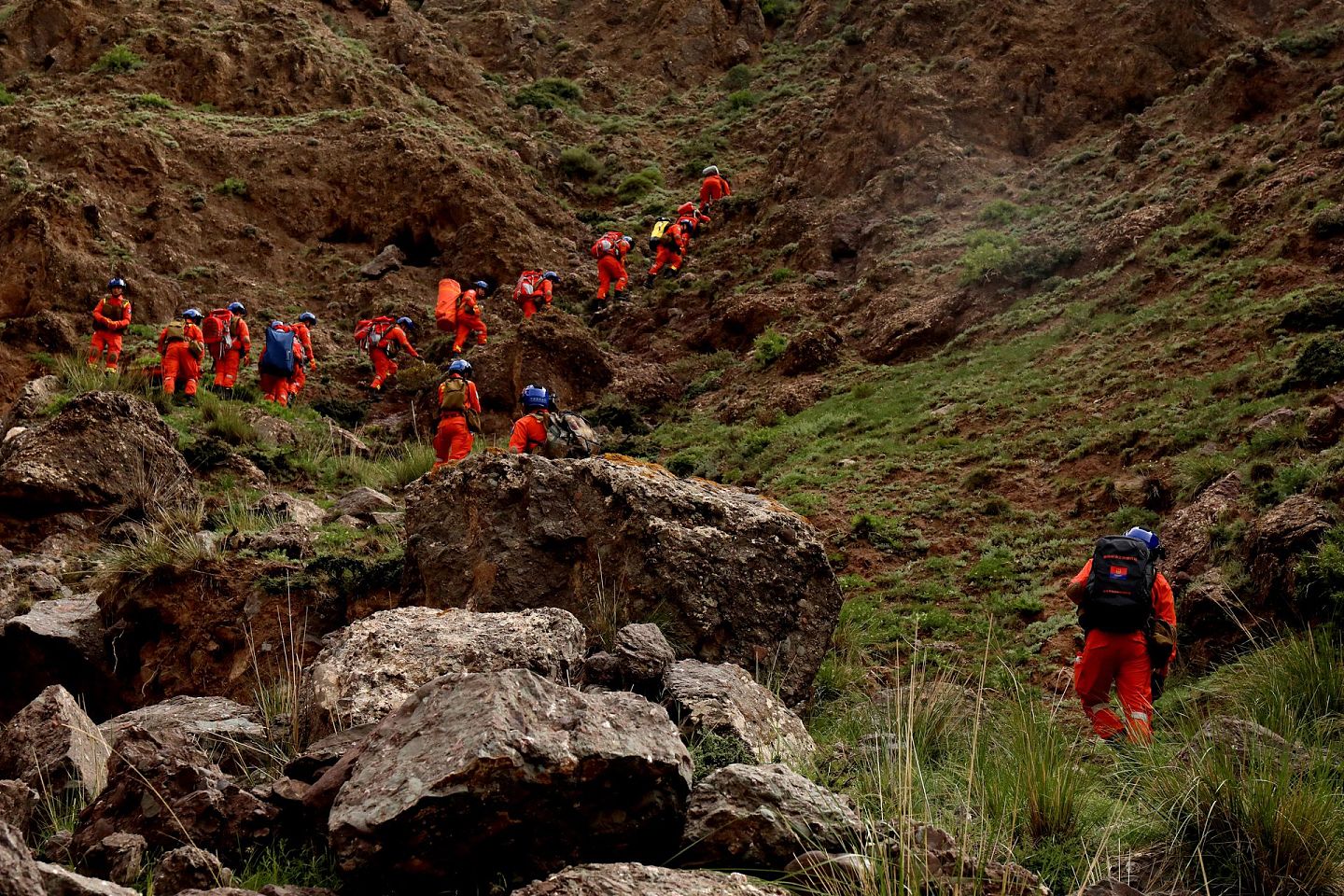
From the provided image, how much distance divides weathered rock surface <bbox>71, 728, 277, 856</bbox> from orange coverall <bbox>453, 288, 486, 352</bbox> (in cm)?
1684

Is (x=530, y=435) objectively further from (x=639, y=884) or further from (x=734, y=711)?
(x=639, y=884)

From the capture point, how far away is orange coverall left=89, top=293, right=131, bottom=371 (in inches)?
682

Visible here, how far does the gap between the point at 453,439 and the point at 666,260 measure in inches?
→ 520

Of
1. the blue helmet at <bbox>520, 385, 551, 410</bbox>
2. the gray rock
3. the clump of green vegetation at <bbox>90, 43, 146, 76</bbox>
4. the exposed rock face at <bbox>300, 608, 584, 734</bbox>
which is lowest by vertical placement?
the exposed rock face at <bbox>300, 608, 584, 734</bbox>

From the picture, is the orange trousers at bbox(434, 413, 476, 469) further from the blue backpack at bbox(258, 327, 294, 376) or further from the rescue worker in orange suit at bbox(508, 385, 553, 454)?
the blue backpack at bbox(258, 327, 294, 376)

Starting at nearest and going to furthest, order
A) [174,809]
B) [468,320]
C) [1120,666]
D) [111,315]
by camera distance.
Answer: [174,809] → [1120,666] → [111,315] → [468,320]

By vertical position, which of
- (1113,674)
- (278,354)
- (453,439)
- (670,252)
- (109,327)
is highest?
(670,252)

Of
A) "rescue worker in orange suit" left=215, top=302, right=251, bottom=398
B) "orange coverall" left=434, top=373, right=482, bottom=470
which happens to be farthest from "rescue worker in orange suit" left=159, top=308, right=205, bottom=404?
"orange coverall" left=434, top=373, right=482, bottom=470

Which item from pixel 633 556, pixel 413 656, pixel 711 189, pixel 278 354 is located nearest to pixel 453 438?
pixel 633 556

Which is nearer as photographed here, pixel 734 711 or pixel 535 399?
pixel 734 711

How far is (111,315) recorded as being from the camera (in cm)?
1752

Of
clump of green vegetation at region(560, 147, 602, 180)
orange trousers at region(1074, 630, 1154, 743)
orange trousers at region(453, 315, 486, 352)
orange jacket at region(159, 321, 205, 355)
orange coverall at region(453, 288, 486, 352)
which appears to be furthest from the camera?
clump of green vegetation at region(560, 147, 602, 180)

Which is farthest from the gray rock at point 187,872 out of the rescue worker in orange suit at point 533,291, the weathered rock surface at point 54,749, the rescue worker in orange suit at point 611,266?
the rescue worker in orange suit at point 611,266

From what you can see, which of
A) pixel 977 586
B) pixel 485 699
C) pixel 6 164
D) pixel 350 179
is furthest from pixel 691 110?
pixel 485 699
